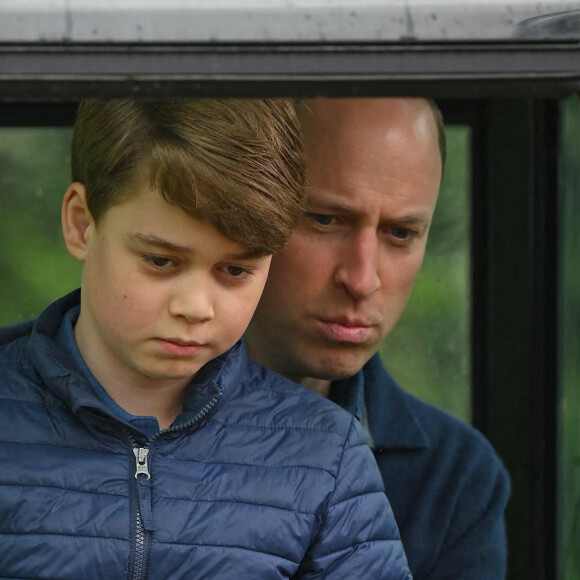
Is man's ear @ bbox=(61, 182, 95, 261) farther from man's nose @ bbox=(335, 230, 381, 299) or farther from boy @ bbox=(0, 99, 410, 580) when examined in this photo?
man's nose @ bbox=(335, 230, 381, 299)

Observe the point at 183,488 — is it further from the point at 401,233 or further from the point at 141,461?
the point at 401,233

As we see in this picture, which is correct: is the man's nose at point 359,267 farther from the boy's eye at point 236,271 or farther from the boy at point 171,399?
the boy's eye at point 236,271

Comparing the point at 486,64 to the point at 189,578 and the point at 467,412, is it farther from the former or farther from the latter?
the point at 467,412

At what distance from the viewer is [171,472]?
82.6 inches

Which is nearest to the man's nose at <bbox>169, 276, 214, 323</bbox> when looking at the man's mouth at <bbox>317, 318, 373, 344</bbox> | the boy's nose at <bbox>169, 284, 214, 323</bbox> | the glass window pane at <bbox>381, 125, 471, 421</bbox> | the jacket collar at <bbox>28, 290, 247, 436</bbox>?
the boy's nose at <bbox>169, 284, 214, 323</bbox>

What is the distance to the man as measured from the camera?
2.62m

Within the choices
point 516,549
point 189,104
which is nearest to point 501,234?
point 516,549

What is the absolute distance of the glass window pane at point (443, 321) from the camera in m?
3.25

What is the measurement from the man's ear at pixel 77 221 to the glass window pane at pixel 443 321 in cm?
126

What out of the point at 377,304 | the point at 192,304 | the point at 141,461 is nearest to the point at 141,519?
the point at 141,461

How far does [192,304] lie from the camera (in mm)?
1971

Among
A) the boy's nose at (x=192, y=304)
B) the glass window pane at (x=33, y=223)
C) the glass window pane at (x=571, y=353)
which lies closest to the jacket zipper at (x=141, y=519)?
the boy's nose at (x=192, y=304)

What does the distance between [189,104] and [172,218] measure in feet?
0.64

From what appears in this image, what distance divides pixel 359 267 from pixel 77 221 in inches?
25.6
